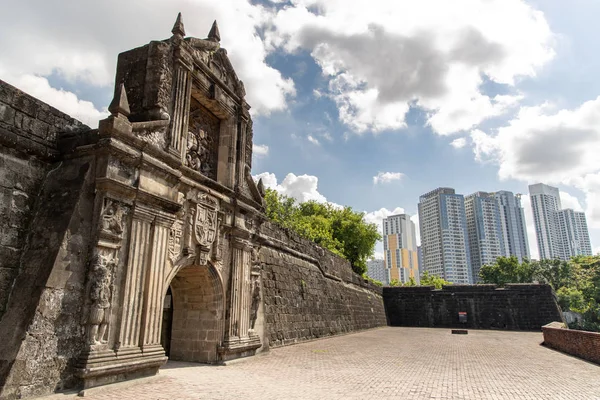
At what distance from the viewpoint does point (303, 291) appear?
571 inches

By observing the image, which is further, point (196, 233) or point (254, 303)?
point (254, 303)

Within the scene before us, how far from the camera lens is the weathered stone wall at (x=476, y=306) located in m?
24.5

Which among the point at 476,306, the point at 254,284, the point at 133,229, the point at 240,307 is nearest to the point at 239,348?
the point at 240,307

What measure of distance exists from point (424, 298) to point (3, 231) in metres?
26.3

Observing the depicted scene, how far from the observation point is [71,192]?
19.0ft

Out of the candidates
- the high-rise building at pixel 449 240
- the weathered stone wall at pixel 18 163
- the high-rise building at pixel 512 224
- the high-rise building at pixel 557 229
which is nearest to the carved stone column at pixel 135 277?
the weathered stone wall at pixel 18 163

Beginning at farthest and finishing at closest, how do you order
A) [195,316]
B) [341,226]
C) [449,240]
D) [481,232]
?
[449,240] → [481,232] → [341,226] → [195,316]

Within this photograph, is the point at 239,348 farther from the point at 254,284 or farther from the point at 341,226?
the point at 341,226

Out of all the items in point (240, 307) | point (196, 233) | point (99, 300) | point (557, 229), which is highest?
point (557, 229)

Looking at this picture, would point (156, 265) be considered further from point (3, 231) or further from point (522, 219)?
point (522, 219)

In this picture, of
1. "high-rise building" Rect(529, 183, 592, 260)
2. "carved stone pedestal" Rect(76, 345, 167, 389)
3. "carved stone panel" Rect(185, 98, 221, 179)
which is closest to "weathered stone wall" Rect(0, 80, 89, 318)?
"carved stone pedestal" Rect(76, 345, 167, 389)

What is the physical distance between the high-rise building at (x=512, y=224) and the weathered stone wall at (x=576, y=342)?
9901 cm

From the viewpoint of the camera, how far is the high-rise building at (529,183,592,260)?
114125mm

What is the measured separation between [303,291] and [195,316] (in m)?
6.10
